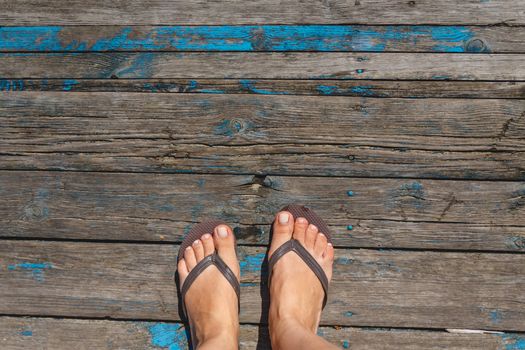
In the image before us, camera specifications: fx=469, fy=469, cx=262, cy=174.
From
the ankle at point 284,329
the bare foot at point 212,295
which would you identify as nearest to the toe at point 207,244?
the bare foot at point 212,295

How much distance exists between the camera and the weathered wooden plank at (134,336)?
1.70 m

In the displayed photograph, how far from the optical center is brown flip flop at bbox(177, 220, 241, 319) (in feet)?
5.74

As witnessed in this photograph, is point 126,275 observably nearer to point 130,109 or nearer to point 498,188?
point 130,109

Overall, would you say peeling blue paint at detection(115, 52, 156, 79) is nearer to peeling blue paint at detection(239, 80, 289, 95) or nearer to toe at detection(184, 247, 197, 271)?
peeling blue paint at detection(239, 80, 289, 95)

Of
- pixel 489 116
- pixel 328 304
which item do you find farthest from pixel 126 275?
pixel 489 116

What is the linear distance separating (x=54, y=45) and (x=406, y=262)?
5.41 feet

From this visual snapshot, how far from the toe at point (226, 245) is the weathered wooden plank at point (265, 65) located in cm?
61

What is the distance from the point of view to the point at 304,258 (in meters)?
1.82

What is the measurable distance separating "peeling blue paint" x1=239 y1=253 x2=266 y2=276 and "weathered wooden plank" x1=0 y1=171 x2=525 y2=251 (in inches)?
2.4

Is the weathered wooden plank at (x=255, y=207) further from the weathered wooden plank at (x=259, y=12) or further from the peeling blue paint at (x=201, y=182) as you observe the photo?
the weathered wooden plank at (x=259, y=12)

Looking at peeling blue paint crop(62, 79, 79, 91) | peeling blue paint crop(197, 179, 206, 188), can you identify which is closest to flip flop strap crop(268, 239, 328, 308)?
peeling blue paint crop(197, 179, 206, 188)

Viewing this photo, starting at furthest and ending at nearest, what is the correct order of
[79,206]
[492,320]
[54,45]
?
1. [54,45]
2. [79,206]
3. [492,320]

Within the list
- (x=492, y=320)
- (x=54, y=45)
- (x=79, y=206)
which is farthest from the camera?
(x=54, y=45)

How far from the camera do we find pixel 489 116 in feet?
5.82
